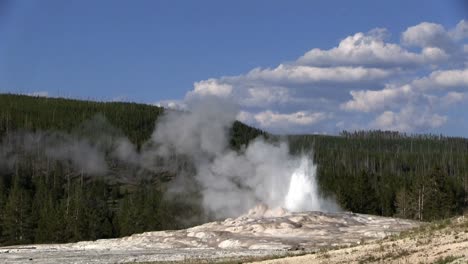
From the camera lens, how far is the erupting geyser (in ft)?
227

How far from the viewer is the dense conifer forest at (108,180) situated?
75.1m

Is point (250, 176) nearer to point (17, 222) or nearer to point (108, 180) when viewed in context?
point (17, 222)

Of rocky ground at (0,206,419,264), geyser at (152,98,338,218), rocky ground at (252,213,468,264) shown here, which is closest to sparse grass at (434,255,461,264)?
rocky ground at (252,213,468,264)

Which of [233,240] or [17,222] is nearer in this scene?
[233,240]

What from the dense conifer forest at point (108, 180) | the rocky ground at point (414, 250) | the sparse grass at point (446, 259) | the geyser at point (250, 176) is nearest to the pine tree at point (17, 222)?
the dense conifer forest at point (108, 180)

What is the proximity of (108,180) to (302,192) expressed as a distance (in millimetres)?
62284

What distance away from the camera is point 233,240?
149 ft

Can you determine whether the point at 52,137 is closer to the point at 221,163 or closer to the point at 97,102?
the point at 97,102

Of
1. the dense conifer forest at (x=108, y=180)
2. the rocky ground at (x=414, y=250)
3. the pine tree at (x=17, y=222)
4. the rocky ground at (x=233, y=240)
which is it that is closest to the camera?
the rocky ground at (x=414, y=250)

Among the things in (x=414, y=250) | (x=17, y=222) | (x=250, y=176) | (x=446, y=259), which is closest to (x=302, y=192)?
(x=250, y=176)

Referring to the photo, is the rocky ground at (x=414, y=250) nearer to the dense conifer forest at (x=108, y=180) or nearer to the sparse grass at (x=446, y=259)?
the sparse grass at (x=446, y=259)

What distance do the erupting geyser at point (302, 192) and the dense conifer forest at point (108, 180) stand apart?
10391mm

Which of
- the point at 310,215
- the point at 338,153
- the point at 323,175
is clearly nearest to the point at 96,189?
the point at 323,175

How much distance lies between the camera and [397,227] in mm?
49000
